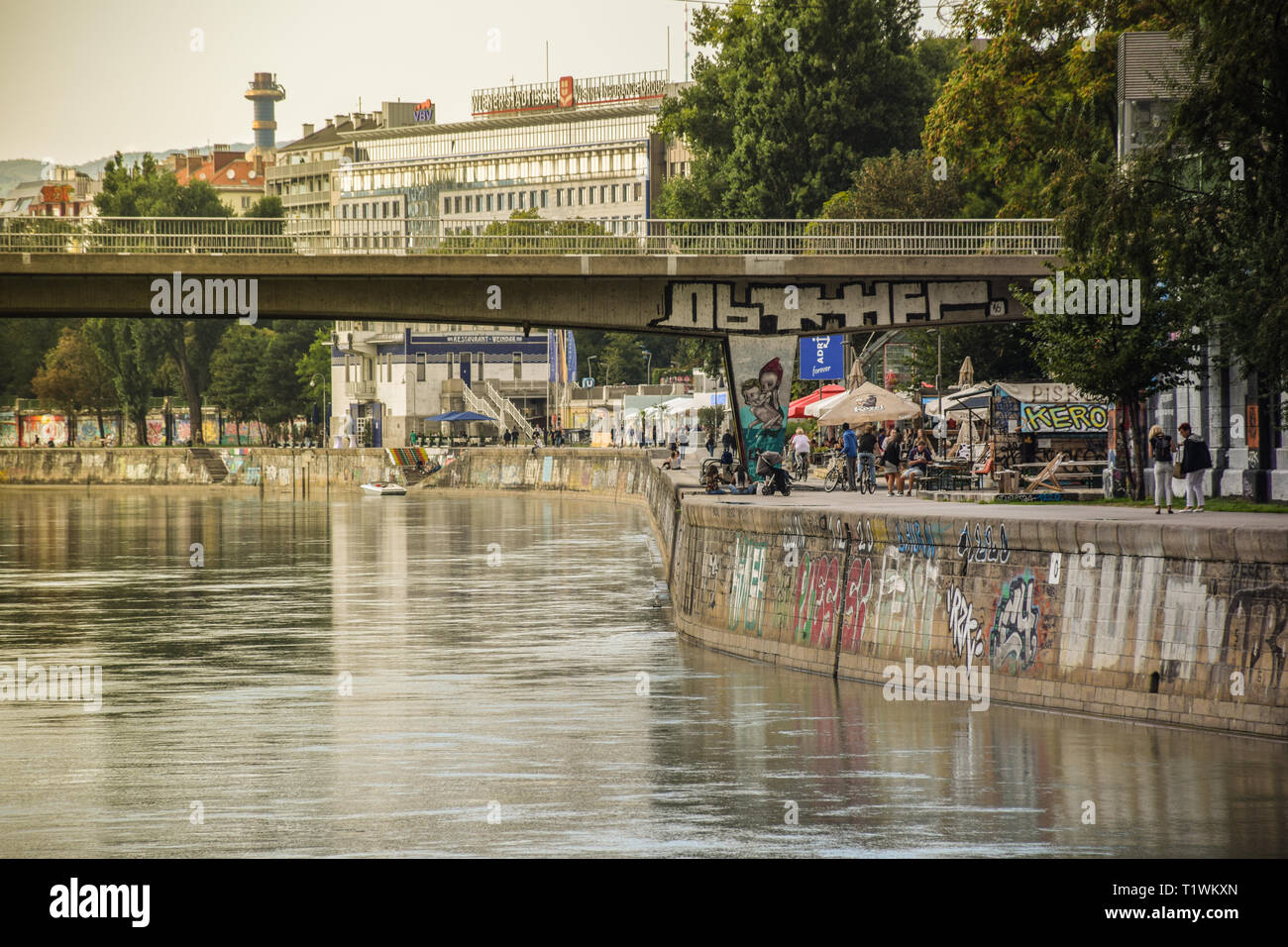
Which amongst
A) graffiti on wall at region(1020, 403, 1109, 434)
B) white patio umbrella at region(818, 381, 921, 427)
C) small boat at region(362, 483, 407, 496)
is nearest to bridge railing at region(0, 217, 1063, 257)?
white patio umbrella at region(818, 381, 921, 427)

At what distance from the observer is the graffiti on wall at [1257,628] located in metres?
22.1

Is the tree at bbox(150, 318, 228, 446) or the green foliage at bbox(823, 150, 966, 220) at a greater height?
the green foliage at bbox(823, 150, 966, 220)

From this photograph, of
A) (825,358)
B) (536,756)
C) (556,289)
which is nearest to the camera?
(536,756)

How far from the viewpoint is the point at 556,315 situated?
63969mm

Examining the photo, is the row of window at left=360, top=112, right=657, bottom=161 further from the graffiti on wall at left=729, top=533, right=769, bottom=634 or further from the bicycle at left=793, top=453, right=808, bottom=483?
the graffiti on wall at left=729, top=533, right=769, bottom=634

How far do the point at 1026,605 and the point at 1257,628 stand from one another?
13.6 ft

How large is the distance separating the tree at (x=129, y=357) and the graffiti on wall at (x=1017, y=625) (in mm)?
138681

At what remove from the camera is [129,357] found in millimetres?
160250

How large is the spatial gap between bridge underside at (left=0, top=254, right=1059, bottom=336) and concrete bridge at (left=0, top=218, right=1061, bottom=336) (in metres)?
0.05

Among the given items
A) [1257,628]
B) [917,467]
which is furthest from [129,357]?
[1257,628]

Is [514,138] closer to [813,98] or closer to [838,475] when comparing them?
[813,98]

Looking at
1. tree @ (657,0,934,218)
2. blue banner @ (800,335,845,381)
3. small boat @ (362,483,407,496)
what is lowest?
small boat @ (362,483,407,496)

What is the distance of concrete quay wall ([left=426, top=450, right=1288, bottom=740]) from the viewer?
74.5 ft

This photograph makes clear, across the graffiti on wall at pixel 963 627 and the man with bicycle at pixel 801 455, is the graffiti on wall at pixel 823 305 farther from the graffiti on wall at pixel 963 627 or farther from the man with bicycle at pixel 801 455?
the graffiti on wall at pixel 963 627
